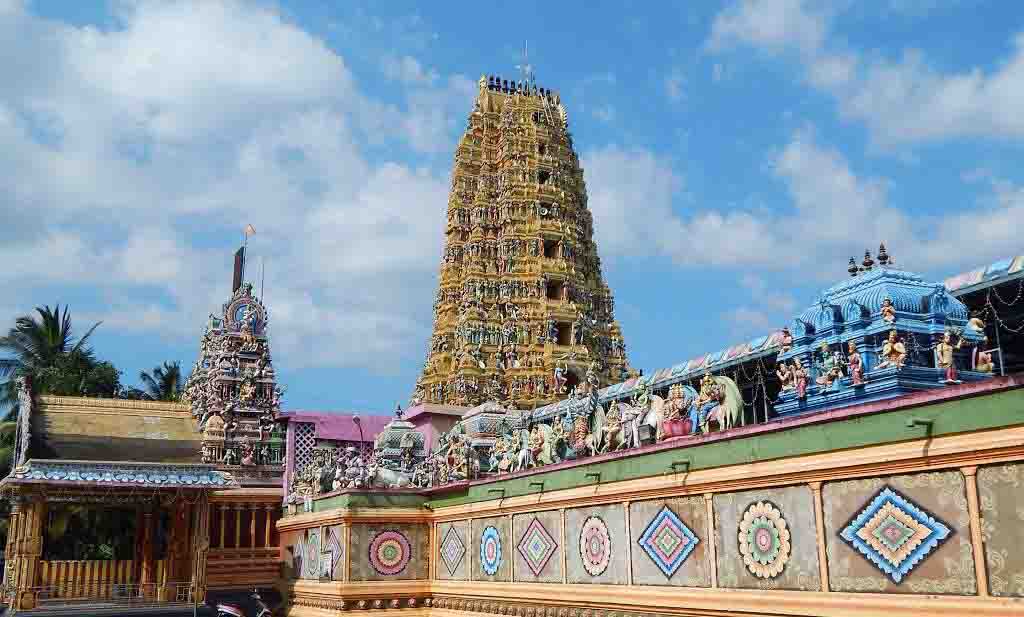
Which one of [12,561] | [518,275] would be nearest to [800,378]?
[12,561]

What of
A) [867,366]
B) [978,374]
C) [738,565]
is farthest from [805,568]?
[978,374]

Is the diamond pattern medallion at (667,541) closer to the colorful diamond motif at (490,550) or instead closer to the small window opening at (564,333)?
the colorful diamond motif at (490,550)

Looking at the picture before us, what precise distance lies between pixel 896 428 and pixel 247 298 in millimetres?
31316

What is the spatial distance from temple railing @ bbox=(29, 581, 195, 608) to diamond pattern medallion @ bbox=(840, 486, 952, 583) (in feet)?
66.2

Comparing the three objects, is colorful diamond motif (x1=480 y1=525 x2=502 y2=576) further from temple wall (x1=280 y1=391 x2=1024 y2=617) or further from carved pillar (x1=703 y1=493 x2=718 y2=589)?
carved pillar (x1=703 y1=493 x2=718 y2=589)

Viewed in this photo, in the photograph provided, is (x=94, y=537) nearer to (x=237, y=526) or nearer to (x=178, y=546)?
(x=237, y=526)

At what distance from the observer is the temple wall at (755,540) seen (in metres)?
9.83

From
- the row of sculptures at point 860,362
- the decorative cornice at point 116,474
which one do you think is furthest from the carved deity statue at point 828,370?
the decorative cornice at point 116,474

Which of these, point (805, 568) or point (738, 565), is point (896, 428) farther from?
point (738, 565)

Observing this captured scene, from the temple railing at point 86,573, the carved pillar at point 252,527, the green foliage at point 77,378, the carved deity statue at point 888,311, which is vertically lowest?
the temple railing at point 86,573

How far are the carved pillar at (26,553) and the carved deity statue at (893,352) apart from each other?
21.8 meters

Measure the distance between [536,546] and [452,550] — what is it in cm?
399

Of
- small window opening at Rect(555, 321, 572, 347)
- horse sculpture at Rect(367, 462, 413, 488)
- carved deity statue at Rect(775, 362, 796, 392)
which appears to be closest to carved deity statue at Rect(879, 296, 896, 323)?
carved deity statue at Rect(775, 362, 796, 392)

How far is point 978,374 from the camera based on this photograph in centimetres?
1354
